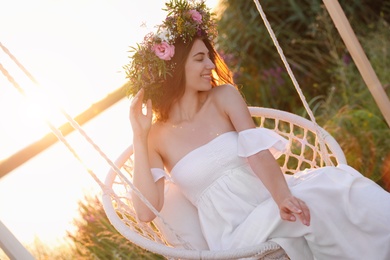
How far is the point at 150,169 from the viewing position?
2.70 m

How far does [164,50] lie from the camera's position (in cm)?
267

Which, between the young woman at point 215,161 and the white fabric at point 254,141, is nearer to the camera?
the young woman at point 215,161

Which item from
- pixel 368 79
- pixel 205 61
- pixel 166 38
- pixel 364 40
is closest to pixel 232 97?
pixel 205 61

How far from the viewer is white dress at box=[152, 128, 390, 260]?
7.69 ft

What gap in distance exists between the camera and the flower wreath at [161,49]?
2670 millimetres

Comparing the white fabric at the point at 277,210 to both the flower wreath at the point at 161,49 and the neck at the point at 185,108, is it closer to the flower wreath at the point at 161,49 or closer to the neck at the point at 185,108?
the neck at the point at 185,108

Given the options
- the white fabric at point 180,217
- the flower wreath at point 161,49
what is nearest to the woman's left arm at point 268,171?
the flower wreath at point 161,49

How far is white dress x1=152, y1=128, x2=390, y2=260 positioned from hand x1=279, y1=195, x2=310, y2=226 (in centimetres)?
4

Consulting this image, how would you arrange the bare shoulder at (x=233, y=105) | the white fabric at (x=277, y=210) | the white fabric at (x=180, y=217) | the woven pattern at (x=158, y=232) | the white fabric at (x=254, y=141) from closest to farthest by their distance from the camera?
the woven pattern at (x=158, y=232)
the white fabric at (x=277, y=210)
the white fabric at (x=254, y=141)
the bare shoulder at (x=233, y=105)
the white fabric at (x=180, y=217)

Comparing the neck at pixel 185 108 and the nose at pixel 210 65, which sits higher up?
the nose at pixel 210 65

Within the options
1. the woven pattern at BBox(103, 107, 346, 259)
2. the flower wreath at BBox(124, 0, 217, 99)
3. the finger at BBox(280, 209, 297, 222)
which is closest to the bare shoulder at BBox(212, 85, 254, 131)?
the flower wreath at BBox(124, 0, 217, 99)

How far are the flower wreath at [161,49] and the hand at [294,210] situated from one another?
2.31 ft

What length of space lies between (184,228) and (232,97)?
0.57 meters

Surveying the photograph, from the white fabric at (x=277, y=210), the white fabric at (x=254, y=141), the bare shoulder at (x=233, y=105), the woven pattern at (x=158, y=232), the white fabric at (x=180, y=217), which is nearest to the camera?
the woven pattern at (x=158, y=232)
